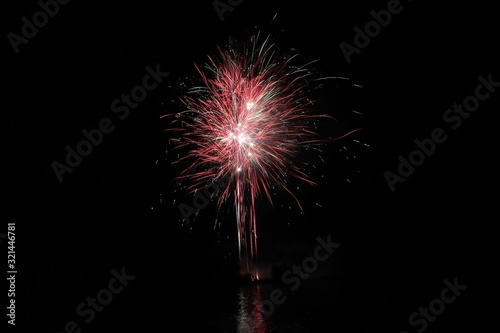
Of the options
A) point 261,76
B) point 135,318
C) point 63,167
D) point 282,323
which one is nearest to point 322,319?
point 282,323

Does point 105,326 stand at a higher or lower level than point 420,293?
higher

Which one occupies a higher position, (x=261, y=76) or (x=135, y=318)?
(x=261, y=76)

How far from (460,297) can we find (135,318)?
17.1m

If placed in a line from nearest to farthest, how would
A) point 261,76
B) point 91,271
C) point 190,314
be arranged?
point 261,76 < point 190,314 < point 91,271

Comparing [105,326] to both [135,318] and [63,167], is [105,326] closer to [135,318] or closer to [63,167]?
[135,318]

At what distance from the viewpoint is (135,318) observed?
22.6m

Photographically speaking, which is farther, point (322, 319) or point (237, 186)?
point (322, 319)

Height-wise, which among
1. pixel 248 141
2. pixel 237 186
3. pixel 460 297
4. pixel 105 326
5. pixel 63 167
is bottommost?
pixel 460 297

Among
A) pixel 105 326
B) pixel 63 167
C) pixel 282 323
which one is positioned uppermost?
pixel 63 167

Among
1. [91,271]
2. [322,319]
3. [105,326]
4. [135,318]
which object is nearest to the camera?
[105,326]

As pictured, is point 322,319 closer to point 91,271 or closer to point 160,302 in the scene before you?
point 160,302

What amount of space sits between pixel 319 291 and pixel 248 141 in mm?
24307

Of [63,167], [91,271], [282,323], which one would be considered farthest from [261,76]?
[91,271]

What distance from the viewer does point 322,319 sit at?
2094 centimetres
